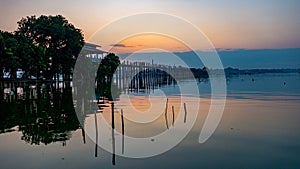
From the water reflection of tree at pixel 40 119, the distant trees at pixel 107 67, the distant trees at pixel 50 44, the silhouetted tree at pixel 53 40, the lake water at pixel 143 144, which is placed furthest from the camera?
the distant trees at pixel 107 67

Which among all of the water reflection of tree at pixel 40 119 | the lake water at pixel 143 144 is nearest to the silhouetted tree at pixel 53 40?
the water reflection of tree at pixel 40 119

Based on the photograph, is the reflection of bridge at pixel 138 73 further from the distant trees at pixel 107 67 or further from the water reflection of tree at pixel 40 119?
the water reflection of tree at pixel 40 119

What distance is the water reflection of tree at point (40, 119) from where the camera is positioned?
23062 millimetres

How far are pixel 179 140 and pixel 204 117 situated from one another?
1039cm

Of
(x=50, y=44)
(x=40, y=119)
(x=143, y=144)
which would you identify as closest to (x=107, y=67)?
(x=50, y=44)

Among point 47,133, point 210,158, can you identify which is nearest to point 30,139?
point 47,133

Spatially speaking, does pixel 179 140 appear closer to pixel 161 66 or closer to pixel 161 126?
pixel 161 126

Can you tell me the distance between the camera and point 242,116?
33844 mm

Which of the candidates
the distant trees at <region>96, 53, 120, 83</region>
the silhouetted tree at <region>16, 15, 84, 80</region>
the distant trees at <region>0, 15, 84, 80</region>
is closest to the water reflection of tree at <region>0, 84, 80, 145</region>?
the distant trees at <region>0, 15, 84, 80</region>

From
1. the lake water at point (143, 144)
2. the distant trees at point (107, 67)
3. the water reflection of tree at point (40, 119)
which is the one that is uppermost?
the distant trees at point (107, 67)

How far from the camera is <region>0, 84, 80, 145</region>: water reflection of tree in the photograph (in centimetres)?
2306

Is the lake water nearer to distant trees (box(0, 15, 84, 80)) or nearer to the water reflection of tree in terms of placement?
the water reflection of tree

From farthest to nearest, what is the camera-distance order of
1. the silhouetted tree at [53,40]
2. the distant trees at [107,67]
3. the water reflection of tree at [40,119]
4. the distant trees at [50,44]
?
1. the distant trees at [107,67]
2. the silhouetted tree at [53,40]
3. the distant trees at [50,44]
4. the water reflection of tree at [40,119]

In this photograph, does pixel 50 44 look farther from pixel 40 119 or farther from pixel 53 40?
pixel 40 119
